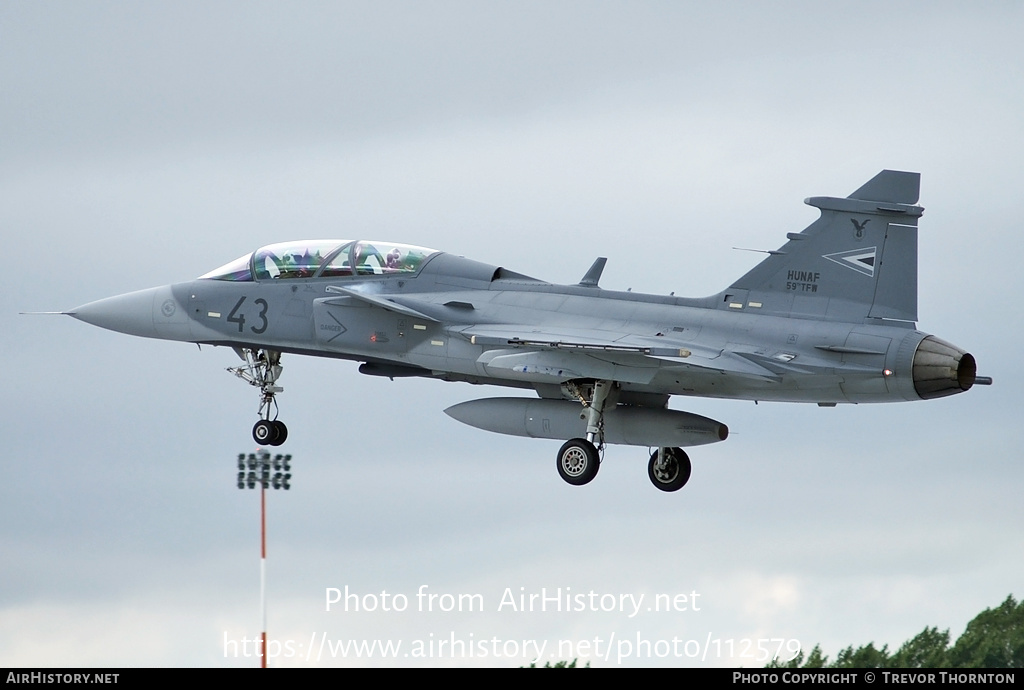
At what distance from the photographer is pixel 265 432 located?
30.3 m

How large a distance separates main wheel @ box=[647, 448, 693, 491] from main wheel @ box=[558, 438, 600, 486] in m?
1.96

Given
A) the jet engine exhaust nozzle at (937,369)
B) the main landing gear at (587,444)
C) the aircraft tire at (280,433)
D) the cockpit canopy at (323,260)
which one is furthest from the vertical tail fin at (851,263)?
the aircraft tire at (280,433)

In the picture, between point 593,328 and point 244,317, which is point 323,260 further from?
point 593,328

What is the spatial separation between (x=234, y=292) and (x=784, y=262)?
9148 millimetres

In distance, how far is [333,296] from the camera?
29.2 m

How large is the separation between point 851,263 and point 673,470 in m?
4.82

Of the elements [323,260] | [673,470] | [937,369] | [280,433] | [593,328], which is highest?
[323,260]

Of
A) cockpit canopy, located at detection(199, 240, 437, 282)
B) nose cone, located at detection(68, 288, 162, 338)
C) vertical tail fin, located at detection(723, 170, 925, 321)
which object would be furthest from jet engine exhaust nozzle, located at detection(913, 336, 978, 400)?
nose cone, located at detection(68, 288, 162, 338)

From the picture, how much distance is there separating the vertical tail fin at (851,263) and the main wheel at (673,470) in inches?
123

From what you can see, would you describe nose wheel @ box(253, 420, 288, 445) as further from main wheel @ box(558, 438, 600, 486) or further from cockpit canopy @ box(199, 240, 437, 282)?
main wheel @ box(558, 438, 600, 486)

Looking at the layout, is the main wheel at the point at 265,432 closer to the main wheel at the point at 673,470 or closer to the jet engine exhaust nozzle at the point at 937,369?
the main wheel at the point at 673,470

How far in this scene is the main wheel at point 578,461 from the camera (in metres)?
27.2

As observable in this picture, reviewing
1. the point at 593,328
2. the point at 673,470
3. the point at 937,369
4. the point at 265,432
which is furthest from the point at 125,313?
the point at 937,369
